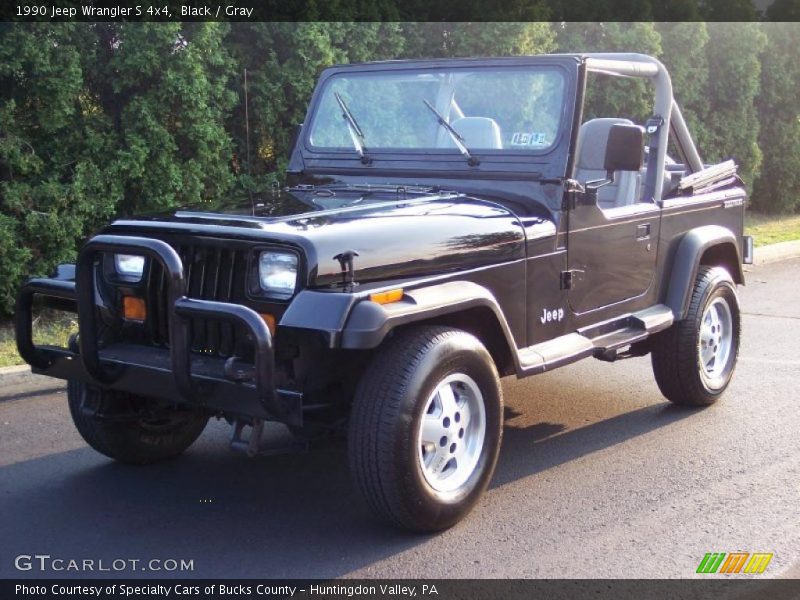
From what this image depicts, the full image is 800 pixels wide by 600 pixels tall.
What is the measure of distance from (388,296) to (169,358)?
899 mm

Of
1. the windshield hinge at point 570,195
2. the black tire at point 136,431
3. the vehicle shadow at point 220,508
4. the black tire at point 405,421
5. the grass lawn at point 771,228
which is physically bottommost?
the grass lawn at point 771,228

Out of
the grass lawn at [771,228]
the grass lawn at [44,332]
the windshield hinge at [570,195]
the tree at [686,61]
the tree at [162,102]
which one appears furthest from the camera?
the tree at [686,61]

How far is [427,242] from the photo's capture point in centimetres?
437

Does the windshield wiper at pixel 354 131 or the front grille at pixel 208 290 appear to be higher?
the windshield wiper at pixel 354 131

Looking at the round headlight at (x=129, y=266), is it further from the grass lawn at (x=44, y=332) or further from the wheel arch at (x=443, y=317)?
the grass lawn at (x=44, y=332)

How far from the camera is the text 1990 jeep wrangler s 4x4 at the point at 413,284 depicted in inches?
156

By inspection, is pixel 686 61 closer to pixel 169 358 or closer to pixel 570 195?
pixel 570 195

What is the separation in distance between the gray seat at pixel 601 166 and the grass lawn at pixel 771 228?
24.3 ft

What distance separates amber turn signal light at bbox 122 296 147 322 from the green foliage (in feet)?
43.3

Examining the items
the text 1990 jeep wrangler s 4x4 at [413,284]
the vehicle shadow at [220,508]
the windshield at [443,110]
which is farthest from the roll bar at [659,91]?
the vehicle shadow at [220,508]

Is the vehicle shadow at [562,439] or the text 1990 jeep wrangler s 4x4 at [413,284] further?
the vehicle shadow at [562,439]

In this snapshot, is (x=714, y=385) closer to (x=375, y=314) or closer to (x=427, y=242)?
(x=427, y=242)

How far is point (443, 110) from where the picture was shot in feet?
18.1

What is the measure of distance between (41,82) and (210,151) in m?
1.58
